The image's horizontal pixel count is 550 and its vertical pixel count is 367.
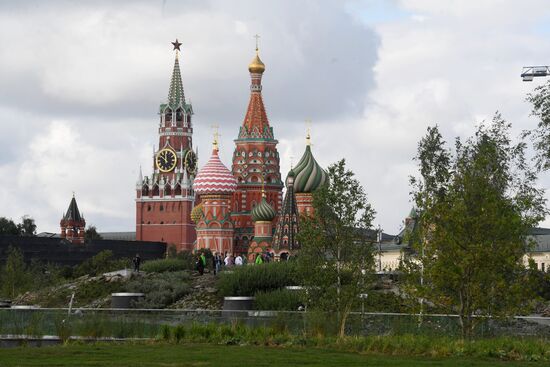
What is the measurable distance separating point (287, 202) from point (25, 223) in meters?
67.0

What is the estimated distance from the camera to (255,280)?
52750 mm

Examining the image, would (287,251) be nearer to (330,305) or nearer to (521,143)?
(521,143)

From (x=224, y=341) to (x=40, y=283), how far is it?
47021mm

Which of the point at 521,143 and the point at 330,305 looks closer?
the point at 330,305

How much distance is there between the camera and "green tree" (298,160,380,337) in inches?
1357

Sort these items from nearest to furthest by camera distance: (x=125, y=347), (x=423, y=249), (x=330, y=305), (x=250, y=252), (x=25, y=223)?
1. (x=125, y=347)
2. (x=423, y=249)
3. (x=330, y=305)
4. (x=250, y=252)
5. (x=25, y=223)

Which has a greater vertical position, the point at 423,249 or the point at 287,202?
the point at 287,202

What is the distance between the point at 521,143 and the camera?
5091cm

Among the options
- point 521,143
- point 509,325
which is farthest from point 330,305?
point 521,143

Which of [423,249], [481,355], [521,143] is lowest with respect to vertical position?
[481,355]

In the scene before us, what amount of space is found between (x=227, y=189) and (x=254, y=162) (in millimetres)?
8793

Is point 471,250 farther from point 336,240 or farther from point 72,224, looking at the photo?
point 72,224

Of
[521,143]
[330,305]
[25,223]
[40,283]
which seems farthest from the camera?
[25,223]

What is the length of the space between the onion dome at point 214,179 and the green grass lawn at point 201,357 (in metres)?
112
